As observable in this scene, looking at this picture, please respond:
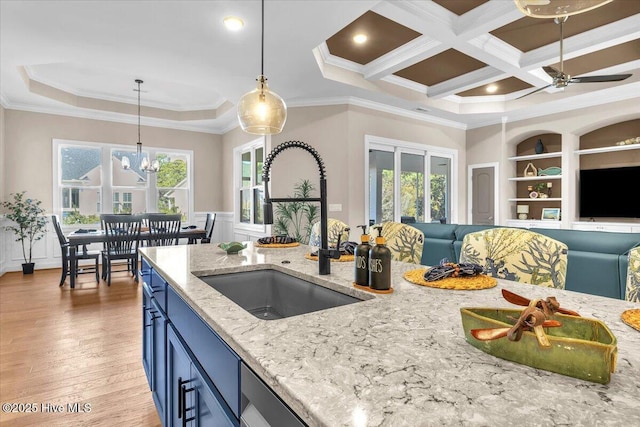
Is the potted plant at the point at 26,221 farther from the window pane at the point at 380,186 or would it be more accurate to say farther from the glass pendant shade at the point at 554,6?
the glass pendant shade at the point at 554,6

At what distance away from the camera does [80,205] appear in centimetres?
621

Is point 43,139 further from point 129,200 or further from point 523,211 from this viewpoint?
point 523,211

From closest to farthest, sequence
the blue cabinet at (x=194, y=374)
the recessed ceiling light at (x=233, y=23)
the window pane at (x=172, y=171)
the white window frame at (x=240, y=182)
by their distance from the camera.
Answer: the blue cabinet at (x=194, y=374) → the recessed ceiling light at (x=233, y=23) → the white window frame at (x=240, y=182) → the window pane at (x=172, y=171)

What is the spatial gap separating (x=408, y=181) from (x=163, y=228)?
13.6 ft

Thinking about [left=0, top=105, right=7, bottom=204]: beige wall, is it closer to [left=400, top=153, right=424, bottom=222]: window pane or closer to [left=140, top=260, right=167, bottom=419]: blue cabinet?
[left=140, top=260, right=167, bottom=419]: blue cabinet

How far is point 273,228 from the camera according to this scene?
529 centimetres

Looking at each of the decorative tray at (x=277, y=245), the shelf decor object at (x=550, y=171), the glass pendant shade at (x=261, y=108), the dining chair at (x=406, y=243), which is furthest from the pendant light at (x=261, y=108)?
the shelf decor object at (x=550, y=171)

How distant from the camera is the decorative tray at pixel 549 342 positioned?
55cm

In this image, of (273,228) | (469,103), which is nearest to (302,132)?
(273,228)

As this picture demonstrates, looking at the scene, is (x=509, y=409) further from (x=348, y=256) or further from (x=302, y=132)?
(x=302, y=132)

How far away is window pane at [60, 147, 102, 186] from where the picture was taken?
6062 millimetres

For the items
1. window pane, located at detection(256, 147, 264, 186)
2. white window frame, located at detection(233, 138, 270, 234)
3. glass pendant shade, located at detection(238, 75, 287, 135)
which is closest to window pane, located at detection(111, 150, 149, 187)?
white window frame, located at detection(233, 138, 270, 234)

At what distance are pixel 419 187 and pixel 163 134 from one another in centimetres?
524

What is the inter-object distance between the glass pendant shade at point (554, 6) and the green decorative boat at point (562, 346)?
1240 millimetres
